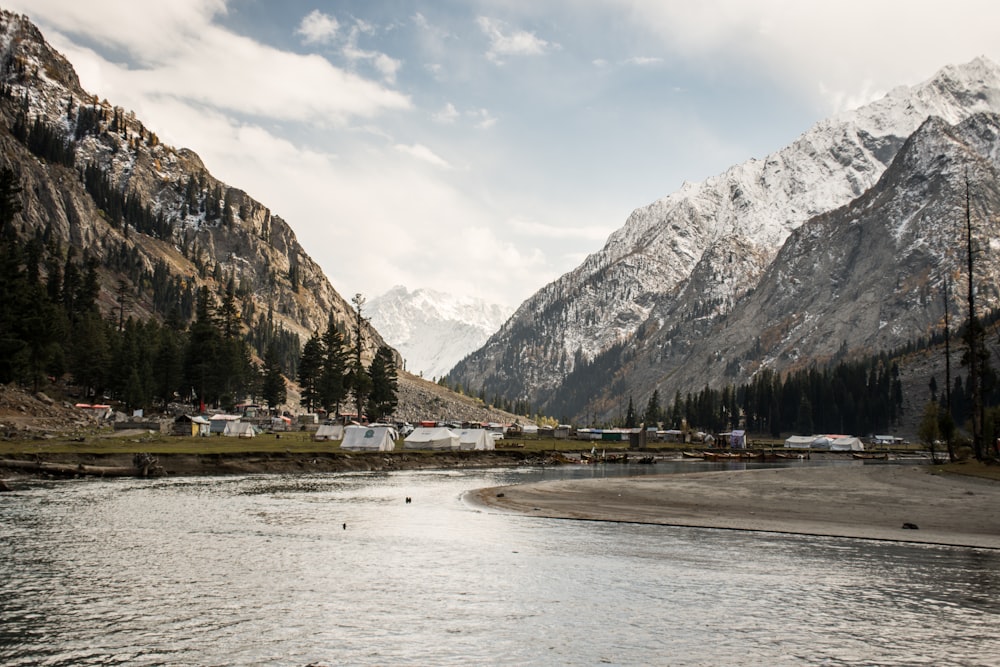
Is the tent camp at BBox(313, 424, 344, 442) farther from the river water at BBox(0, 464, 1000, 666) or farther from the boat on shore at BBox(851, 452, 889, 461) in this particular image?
the boat on shore at BBox(851, 452, 889, 461)

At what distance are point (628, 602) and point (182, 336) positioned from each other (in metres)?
193

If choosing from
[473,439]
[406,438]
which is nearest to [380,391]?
[406,438]

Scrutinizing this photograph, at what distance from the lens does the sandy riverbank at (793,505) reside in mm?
37906

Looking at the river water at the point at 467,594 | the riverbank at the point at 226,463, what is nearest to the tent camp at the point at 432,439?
the riverbank at the point at 226,463

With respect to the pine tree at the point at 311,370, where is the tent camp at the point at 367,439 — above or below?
below

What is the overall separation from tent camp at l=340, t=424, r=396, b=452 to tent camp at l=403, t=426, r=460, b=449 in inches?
421

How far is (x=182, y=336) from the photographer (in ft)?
638

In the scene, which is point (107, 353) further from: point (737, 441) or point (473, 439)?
point (737, 441)

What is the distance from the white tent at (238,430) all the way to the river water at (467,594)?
264 feet

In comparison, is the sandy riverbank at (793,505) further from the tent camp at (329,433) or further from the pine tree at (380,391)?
the pine tree at (380,391)

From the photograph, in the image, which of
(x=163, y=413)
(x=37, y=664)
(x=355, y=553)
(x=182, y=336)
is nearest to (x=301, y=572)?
(x=355, y=553)

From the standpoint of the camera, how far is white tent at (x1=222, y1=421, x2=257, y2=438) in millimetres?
117812

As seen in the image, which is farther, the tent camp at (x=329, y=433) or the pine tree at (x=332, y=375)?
the pine tree at (x=332, y=375)

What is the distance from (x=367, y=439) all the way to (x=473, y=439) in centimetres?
2277
